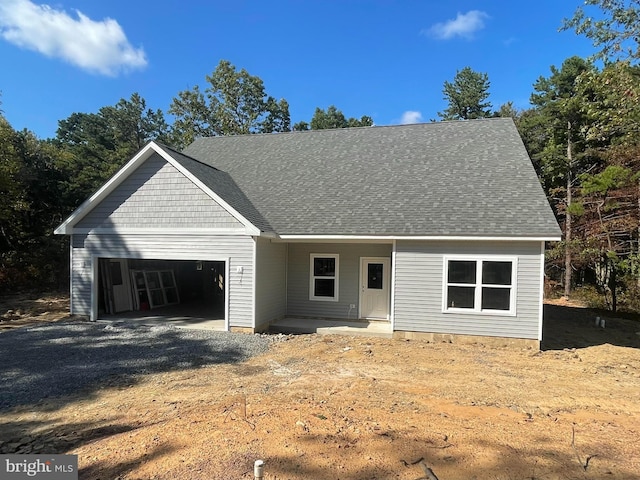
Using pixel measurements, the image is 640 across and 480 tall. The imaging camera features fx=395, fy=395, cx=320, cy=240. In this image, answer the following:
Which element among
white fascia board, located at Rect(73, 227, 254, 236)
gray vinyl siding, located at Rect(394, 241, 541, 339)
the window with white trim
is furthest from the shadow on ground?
white fascia board, located at Rect(73, 227, 254, 236)

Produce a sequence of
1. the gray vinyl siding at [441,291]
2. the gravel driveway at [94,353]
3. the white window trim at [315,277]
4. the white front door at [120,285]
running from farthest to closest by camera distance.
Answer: the white front door at [120,285], the white window trim at [315,277], the gray vinyl siding at [441,291], the gravel driveway at [94,353]

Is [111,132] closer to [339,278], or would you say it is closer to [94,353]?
[339,278]

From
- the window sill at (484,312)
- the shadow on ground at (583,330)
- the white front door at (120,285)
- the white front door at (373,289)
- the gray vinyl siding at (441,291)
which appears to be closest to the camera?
the gray vinyl siding at (441,291)

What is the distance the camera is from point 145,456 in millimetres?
4164

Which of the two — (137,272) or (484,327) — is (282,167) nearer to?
(137,272)

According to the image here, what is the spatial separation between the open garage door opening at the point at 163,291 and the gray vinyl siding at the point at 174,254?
0.82m

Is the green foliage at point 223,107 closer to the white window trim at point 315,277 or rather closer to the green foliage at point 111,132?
the green foliage at point 111,132

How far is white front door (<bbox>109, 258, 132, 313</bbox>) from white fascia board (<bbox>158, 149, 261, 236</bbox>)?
4732mm

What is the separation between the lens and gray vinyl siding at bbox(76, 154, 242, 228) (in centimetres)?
1120

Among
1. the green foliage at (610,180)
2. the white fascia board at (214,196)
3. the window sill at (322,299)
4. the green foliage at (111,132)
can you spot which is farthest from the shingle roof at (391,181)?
the green foliage at (111,132)

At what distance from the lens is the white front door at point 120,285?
13.5 m

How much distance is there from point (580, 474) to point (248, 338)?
775 cm

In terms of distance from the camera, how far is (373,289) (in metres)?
12.6

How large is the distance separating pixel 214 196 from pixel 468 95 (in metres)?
33.3
